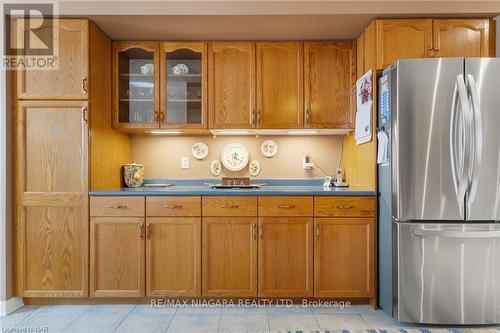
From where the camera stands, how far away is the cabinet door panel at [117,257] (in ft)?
8.48

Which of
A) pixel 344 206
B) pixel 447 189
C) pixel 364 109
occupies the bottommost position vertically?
pixel 344 206

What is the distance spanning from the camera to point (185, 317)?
2482 mm

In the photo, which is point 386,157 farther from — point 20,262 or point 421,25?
point 20,262

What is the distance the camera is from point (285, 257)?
2602 millimetres

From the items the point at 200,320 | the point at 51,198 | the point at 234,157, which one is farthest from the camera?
the point at 234,157

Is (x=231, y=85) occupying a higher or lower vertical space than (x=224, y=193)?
higher

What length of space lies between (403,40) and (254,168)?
162 centimetres

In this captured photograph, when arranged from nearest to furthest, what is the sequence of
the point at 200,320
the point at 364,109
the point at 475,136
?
1. the point at 475,136
2. the point at 200,320
3. the point at 364,109

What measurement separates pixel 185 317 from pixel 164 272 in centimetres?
35

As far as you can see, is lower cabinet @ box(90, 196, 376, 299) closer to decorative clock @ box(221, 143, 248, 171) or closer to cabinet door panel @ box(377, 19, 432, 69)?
decorative clock @ box(221, 143, 248, 171)

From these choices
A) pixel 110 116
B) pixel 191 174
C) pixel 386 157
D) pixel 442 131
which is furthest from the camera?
pixel 191 174

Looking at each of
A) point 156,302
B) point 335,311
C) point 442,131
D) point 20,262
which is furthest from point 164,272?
point 442,131

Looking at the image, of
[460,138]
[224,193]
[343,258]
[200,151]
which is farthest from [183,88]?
[460,138]

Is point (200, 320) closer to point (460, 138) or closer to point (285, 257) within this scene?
point (285, 257)
